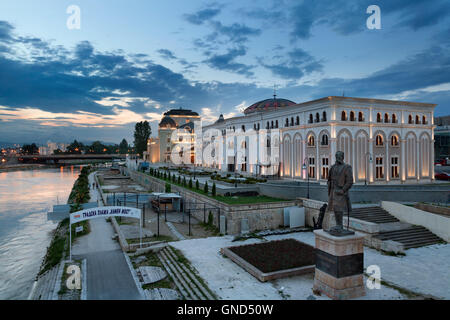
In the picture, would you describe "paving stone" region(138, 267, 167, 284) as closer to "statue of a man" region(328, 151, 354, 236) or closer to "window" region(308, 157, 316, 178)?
"statue of a man" region(328, 151, 354, 236)

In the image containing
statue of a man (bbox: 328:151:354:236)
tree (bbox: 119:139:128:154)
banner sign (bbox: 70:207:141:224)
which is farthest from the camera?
tree (bbox: 119:139:128:154)

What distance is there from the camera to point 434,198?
25375 mm

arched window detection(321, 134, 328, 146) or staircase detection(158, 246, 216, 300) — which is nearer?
staircase detection(158, 246, 216, 300)

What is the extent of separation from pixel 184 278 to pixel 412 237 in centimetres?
1464

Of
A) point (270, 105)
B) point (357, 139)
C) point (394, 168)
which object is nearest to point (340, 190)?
point (357, 139)

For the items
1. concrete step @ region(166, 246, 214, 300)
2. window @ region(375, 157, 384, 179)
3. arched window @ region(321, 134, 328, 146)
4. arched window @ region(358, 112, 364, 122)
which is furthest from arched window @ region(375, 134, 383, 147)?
concrete step @ region(166, 246, 214, 300)

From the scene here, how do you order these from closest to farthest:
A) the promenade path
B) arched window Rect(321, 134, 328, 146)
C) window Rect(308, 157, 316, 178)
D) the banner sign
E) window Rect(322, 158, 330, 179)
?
the promenade path, the banner sign, arched window Rect(321, 134, 328, 146), window Rect(322, 158, 330, 179), window Rect(308, 157, 316, 178)

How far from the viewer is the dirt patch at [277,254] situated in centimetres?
1455

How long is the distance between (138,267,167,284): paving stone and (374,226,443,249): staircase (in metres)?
12.8

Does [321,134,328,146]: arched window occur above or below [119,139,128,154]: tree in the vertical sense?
below

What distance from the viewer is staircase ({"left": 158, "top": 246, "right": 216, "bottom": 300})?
39.7 feet

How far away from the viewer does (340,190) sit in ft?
37.1

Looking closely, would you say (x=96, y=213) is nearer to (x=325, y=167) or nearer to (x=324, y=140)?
(x=325, y=167)

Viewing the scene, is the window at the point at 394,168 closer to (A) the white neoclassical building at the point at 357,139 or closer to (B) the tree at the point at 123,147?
(A) the white neoclassical building at the point at 357,139
